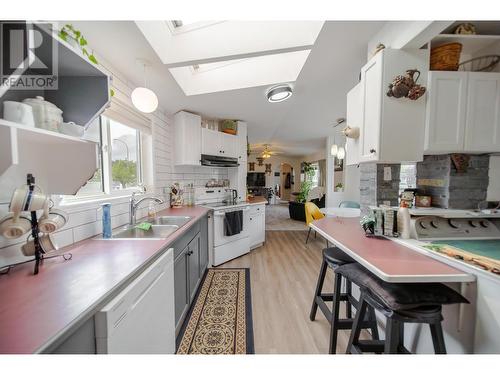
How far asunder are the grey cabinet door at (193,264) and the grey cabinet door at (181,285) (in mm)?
95

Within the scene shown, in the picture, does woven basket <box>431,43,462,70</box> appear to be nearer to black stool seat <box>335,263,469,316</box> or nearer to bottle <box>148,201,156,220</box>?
black stool seat <box>335,263,469,316</box>

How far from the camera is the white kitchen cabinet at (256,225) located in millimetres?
3514

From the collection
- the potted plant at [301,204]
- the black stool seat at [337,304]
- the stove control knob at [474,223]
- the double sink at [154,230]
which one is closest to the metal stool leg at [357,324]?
the black stool seat at [337,304]

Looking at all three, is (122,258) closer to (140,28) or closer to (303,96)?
(140,28)

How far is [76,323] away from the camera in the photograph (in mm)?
594

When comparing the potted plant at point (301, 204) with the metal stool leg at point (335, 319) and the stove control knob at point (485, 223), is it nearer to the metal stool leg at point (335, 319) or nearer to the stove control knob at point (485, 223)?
the stove control knob at point (485, 223)

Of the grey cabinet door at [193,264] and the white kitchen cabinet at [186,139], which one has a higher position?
the white kitchen cabinet at [186,139]

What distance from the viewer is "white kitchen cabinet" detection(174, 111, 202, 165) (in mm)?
2859

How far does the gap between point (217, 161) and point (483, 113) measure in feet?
9.34

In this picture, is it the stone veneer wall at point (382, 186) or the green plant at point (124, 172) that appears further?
the green plant at point (124, 172)

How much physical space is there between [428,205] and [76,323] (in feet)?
7.32

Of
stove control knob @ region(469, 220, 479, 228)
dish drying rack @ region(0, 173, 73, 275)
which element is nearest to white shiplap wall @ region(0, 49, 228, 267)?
dish drying rack @ region(0, 173, 73, 275)

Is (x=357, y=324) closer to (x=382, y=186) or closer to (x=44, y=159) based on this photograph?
(x=382, y=186)
